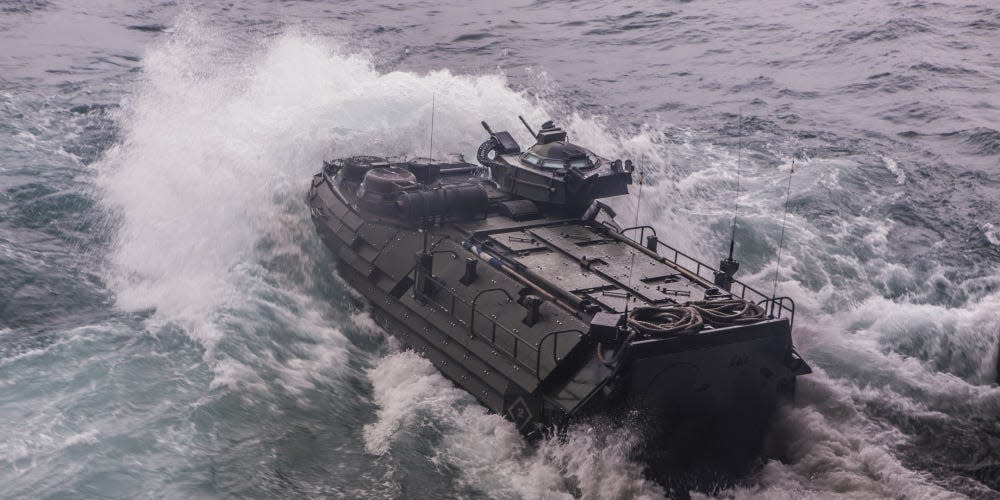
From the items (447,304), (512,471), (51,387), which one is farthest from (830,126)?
(51,387)

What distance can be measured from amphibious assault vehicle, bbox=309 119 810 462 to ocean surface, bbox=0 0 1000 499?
0.64 m

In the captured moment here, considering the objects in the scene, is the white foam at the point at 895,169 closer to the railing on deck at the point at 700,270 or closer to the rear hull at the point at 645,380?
the railing on deck at the point at 700,270

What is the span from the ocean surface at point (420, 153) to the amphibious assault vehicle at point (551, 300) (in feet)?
2.11

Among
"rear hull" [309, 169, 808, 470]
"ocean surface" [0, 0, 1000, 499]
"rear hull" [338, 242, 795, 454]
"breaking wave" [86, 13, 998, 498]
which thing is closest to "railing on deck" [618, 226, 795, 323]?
"ocean surface" [0, 0, 1000, 499]

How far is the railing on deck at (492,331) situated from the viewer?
50.9 feet

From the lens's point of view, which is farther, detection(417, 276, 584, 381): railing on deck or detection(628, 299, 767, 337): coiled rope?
detection(417, 276, 584, 381): railing on deck

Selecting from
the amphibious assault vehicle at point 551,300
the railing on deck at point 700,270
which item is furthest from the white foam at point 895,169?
the amphibious assault vehicle at point 551,300

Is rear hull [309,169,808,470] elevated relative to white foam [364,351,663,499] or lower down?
elevated

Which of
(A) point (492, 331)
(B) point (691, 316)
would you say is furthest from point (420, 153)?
(B) point (691, 316)

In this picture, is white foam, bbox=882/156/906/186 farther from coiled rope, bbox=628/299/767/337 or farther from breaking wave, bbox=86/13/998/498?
coiled rope, bbox=628/299/767/337

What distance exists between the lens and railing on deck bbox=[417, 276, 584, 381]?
50.9ft

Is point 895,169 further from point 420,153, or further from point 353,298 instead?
point 353,298

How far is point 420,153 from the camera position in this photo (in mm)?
28141

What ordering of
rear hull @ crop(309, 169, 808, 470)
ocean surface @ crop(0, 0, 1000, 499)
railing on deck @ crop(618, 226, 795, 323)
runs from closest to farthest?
rear hull @ crop(309, 169, 808, 470), ocean surface @ crop(0, 0, 1000, 499), railing on deck @ crop(618, 226, 795, 323)
